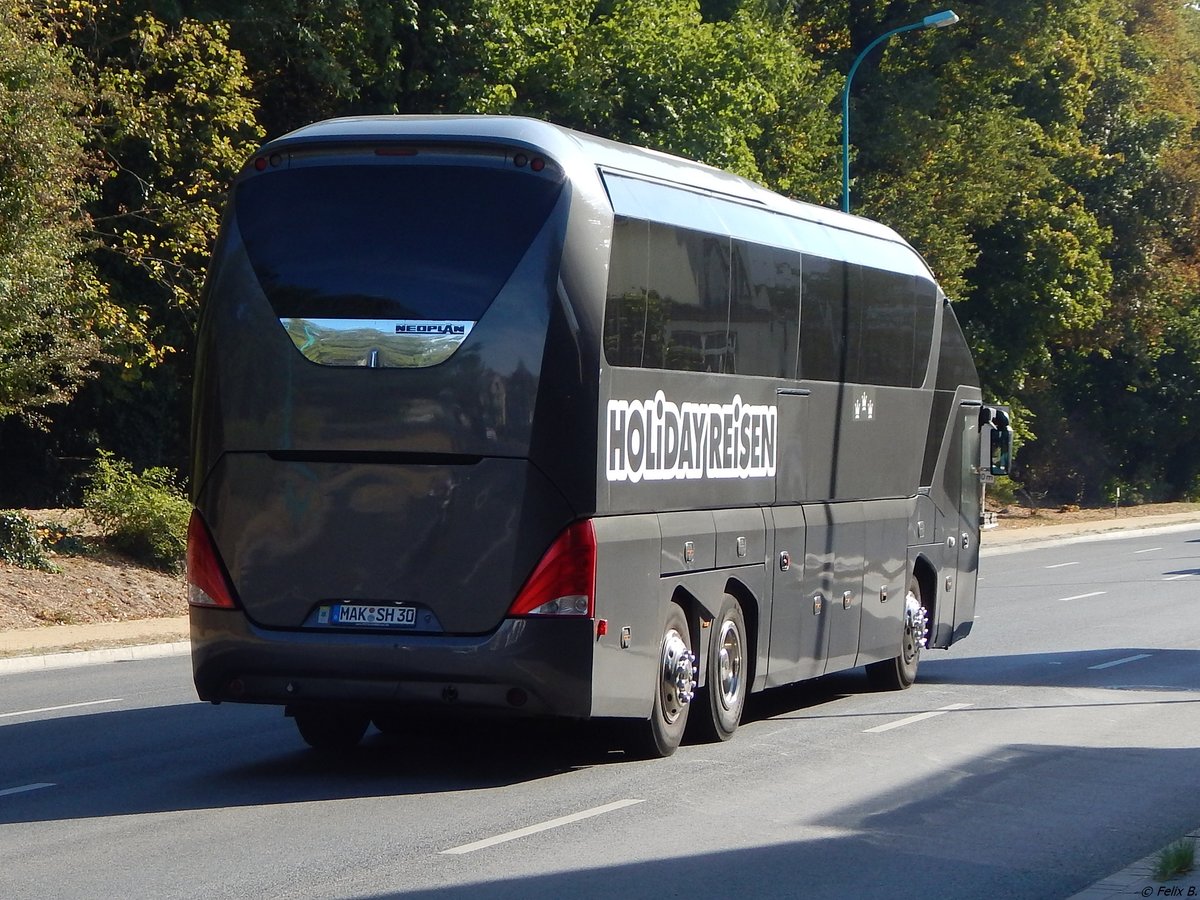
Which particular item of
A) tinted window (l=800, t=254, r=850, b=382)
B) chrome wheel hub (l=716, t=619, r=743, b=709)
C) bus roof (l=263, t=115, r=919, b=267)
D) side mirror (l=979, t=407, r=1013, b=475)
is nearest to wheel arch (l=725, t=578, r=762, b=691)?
chrome wheel hub (l=716, t=619, r=743, b=709)

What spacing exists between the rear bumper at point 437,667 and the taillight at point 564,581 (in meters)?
0.07

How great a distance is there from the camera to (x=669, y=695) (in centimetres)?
1122

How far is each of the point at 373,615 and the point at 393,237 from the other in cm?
215

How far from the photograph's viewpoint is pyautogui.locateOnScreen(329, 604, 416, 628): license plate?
9.94 m

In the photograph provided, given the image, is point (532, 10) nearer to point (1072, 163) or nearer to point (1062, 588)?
point (1062, 588)

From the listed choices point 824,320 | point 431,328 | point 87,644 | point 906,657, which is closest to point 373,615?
point 431,328

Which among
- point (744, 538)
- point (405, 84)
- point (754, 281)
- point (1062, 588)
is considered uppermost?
point (405, 84)

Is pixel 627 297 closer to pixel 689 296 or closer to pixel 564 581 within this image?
pixel 689 296

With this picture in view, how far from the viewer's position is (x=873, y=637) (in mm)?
14680

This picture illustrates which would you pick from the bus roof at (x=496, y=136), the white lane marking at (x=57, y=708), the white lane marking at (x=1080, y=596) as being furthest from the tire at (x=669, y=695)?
the white lane marking at (x=1080, y=596)

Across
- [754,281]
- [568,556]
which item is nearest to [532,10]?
[754,281]

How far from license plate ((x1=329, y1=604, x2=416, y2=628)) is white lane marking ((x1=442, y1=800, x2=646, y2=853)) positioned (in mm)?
1468

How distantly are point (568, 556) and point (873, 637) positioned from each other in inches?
214

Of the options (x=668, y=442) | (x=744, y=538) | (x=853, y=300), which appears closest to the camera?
(x=668, y=442)
